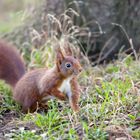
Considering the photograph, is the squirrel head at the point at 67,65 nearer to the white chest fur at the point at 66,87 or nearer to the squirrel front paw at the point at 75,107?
the white chest fur at the point at 66,87

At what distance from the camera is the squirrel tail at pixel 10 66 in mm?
5723

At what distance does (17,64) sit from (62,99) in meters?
0.92

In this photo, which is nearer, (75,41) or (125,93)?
(125,93)

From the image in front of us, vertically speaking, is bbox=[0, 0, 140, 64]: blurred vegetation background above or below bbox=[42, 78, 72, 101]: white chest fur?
above

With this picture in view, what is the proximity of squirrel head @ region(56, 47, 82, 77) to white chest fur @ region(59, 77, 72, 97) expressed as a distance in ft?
0.23

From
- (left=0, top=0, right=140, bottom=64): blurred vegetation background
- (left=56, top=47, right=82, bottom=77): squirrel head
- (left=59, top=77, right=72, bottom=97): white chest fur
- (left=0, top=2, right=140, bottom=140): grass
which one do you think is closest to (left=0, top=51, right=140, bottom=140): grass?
(left=0, top=2, right=140, bottom=140): grass

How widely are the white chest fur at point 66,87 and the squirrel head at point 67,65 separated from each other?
2.7 inches

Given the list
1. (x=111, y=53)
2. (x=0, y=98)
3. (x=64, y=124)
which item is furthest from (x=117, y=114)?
(x=111, y=53)

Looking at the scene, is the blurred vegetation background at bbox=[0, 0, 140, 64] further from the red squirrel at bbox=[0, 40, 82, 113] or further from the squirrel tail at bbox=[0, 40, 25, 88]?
the red squirrel at bbox=[0, 40, 82, 113]

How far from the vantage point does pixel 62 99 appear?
16.6 feet

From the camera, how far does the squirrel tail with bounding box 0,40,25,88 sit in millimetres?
5723

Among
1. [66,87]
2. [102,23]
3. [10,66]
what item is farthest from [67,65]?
[102,23]

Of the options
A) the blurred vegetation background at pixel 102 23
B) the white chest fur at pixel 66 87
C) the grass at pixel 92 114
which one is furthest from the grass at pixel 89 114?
the blurred vegetation background at pixel 102 23

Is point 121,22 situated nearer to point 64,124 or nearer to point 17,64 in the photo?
point 17,64
